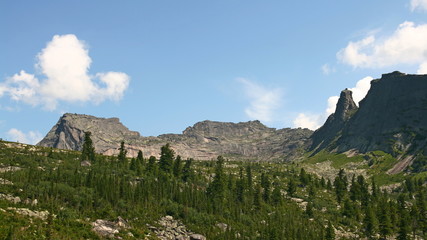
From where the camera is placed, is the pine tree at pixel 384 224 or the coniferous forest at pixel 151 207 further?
the pine tree at pixel 384 224

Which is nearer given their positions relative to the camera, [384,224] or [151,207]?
[151,207]

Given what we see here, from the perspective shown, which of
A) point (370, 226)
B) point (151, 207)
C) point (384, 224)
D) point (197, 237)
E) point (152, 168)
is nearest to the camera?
point (197, 237)

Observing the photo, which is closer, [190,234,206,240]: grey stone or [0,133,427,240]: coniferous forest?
[0,133,427,240]: coniferous forest

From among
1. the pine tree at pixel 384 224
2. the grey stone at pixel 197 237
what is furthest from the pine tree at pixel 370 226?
the grey stone at pixel 197 237

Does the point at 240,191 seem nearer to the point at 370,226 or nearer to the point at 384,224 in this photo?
the point at 370,226

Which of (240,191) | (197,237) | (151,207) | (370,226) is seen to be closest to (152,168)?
(240,191)

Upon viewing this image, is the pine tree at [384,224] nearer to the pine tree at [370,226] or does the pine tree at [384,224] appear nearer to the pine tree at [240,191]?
the pine tree at [370,226]

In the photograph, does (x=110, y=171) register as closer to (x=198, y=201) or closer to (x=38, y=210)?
(x=198, y=201)

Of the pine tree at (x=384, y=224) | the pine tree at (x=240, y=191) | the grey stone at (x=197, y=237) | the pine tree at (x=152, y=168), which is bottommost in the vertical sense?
the grey stone at (x=197, y=237)

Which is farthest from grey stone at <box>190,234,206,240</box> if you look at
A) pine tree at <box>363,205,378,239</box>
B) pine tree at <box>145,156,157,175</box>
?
pine tree at <box>363,205,378,239</box>

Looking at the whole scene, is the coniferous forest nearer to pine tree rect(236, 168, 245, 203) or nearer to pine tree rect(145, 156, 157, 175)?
pine tree rect(236, 168, 245, 203)

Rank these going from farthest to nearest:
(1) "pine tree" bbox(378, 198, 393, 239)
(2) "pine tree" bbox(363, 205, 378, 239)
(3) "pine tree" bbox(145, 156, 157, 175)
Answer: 1. (3) "pine tree" bbox(145, 156, 157, 175)
2. (2) "pine tree" bbox(363, 205, 378, 239)
3. (1) "pine tree" bbox(378, 198, 393, 239)

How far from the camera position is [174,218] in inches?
5472

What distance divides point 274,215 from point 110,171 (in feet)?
248
